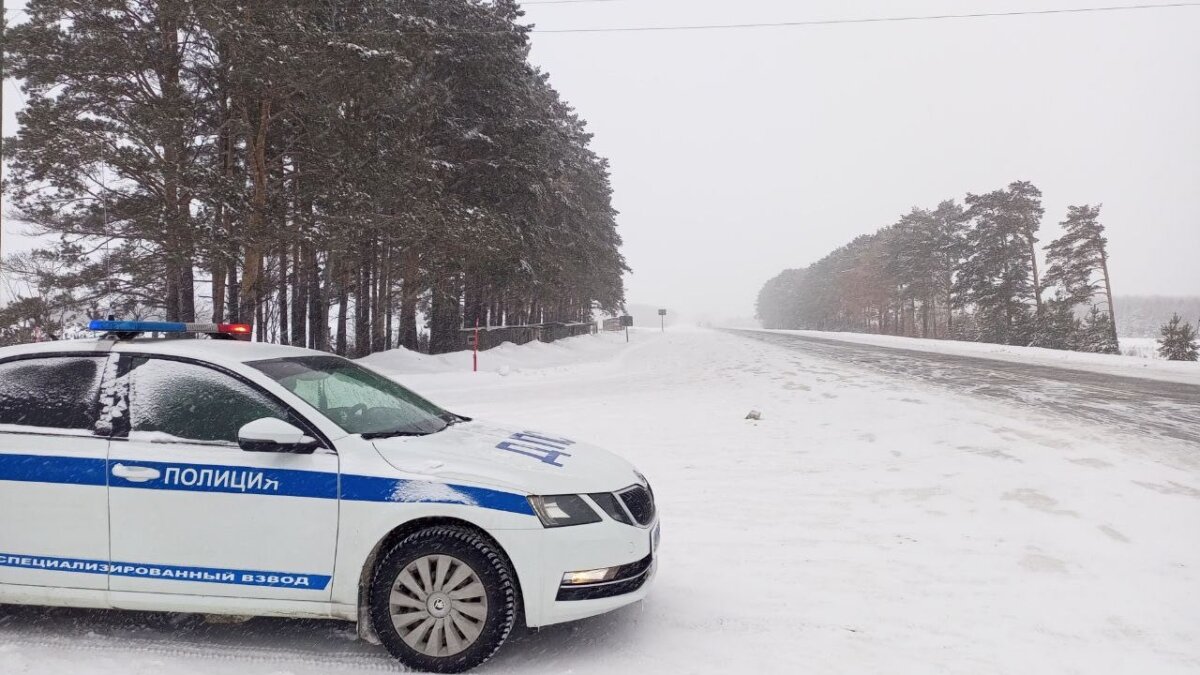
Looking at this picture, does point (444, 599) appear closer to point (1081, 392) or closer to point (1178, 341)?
point (1081, 392)

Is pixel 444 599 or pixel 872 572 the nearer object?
pixel 444 599

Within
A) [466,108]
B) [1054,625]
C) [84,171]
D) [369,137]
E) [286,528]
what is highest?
[466,108]

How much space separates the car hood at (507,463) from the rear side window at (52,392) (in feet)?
5.16

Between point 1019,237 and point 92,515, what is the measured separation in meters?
53.0

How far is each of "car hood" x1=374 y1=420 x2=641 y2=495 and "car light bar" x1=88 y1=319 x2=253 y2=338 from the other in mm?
1559

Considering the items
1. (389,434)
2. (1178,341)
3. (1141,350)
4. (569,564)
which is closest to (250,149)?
(389,434)

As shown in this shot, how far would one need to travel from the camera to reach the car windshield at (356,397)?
353 centimetres

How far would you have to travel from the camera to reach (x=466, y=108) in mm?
A: 21844

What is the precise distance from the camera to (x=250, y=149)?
15.6m

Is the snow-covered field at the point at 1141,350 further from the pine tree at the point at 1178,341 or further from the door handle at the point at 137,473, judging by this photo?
the door handle at the point at 137,473

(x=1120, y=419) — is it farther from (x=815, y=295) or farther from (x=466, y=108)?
(x=815, y=295)

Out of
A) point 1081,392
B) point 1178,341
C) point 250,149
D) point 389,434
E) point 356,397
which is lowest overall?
point 1081,392

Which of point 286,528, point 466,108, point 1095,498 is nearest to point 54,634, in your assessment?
point 286,528

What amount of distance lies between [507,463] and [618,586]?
822 millimetres
